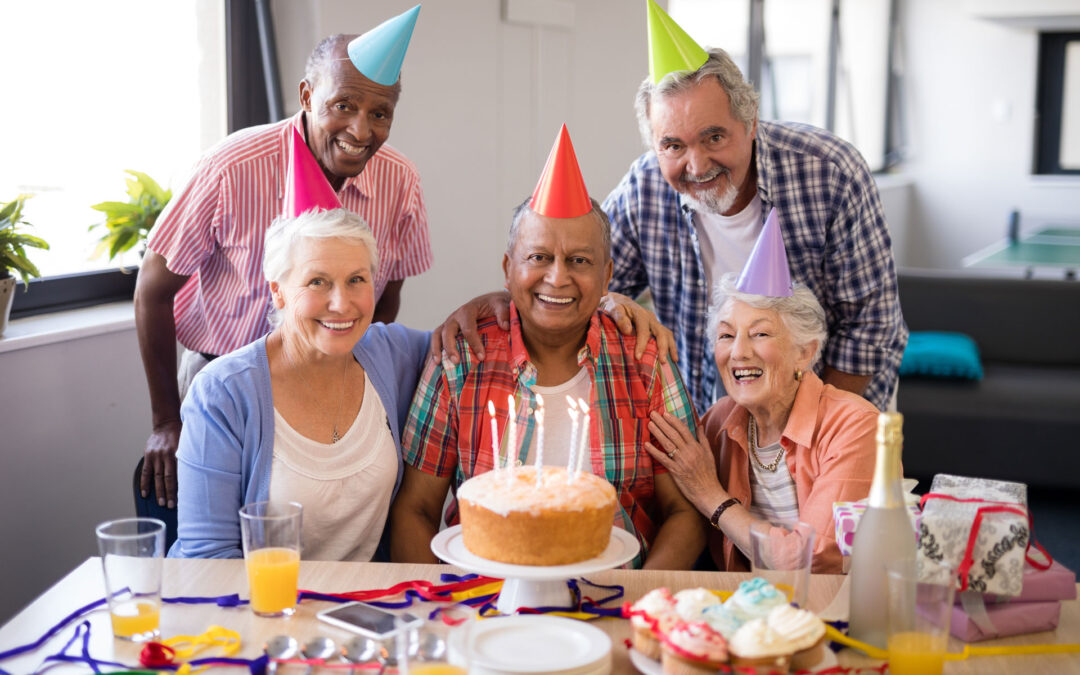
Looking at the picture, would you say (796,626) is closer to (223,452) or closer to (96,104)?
(223,452)

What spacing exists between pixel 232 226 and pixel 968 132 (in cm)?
728

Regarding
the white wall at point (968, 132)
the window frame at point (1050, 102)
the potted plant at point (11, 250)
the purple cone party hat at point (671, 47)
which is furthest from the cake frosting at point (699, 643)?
the window frame at point (1050, 102)

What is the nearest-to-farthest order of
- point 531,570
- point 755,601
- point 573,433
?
point 755,601, point 531,570, point 573,433

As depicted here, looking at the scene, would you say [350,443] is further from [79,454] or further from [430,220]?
[430,220]

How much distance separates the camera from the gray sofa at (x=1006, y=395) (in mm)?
4277

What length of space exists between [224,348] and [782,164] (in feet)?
4.58

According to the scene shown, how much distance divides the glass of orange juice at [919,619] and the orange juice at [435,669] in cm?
55

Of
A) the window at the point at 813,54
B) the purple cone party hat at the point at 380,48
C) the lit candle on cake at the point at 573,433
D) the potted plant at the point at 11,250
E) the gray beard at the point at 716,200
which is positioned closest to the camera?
the lit candle on cake at the point at 573,433

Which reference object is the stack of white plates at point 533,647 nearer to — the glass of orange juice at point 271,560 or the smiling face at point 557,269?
the glass of orange juice at point 271,560

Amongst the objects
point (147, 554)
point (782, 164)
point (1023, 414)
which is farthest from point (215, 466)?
point (1023, 414)

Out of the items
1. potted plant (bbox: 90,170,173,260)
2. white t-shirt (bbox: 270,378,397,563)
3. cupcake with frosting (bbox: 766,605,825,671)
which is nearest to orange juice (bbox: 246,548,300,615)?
white t-shirt (bbox: 270,378,397,563)

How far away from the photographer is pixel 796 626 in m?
1.28

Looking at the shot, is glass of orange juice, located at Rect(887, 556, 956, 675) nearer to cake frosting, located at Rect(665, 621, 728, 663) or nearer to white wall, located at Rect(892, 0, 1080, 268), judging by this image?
cake frosting, located at Rect(665, 621, 728, 663)

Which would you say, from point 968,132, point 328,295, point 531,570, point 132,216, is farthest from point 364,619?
point 968,132
